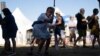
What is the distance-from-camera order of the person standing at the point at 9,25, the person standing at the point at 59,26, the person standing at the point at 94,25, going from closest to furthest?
the person standing at the point at 9,25, the person standing at the point at 59,26, the person standing at the point at 94,25

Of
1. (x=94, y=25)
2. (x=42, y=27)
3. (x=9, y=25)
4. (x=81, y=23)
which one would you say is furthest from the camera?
(x=81, y=23)

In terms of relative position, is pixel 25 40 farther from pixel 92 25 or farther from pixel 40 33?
pixel 40 33

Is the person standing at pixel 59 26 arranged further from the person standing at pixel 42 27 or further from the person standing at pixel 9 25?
the person standing at pixel 42 27

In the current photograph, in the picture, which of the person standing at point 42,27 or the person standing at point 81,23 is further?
the person standing at point 81,23

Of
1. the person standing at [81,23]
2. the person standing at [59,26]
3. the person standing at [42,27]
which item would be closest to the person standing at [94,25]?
the person standing at [81,23]

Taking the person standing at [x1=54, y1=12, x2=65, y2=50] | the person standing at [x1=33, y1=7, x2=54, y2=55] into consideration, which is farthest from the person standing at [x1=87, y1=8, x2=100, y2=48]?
the person standing at [x1=33, y1=7, x2=54, y2=55]

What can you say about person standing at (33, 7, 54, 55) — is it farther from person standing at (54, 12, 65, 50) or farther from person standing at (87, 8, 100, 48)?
person standing at (87, 8, 100, 48)

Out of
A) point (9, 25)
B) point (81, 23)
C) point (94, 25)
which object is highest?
point (81, 23)

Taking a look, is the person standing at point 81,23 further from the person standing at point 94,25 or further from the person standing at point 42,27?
the person standing at point 42,27

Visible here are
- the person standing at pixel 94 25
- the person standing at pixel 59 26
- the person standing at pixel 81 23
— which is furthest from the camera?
the person standing at pixel 81 23

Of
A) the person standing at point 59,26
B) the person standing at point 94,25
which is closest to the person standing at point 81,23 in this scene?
the person standing at point 94,25

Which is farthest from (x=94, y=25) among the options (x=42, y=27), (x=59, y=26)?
(x=42, y=27)

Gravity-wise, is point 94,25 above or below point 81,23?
below

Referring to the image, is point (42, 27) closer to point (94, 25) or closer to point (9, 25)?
point (9, 25)
